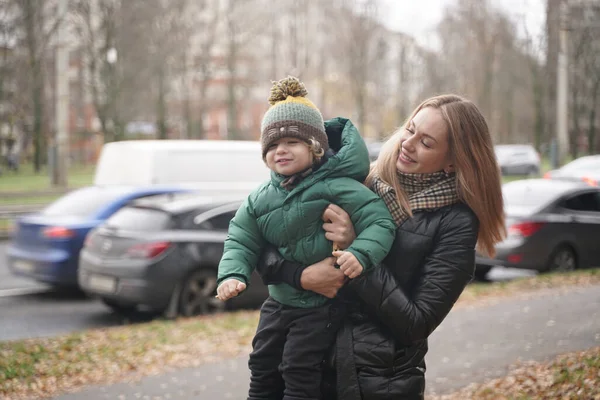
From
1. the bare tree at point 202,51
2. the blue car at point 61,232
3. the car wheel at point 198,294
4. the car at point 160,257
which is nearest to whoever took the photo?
the car at point 160,257

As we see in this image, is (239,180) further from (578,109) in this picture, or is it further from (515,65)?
(515,65)

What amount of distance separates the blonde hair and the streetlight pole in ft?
78.5

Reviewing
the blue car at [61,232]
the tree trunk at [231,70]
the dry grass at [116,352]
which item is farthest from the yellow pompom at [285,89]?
the tree trunk at [231,70]

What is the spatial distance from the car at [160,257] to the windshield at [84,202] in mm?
1250

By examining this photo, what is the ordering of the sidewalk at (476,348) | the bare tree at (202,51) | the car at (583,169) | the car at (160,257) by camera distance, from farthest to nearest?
1. the bare tree at (202,51)
2. the car at (583,169)
3. the car at (160,257)
4. the sidewalk at (476,348)

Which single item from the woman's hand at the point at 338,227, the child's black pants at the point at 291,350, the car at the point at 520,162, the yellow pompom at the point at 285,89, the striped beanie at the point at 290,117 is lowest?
the car at the point at 520,162

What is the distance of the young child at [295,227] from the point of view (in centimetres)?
278

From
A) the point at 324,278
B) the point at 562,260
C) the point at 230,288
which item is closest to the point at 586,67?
the point at 562,260

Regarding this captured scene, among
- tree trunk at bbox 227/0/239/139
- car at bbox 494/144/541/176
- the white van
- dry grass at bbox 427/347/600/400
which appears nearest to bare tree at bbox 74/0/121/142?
tree trunk at bbox 227/0/239/139

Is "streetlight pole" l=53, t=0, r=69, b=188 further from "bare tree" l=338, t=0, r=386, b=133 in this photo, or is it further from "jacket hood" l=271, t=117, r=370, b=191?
"bare tree" l=338, t=0, r=386, b=133

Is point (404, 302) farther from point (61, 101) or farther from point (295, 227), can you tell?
point (61, 101)

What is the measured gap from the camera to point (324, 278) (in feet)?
8.89

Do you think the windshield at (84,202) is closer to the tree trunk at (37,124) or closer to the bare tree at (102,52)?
the tree trunk at (37,124)

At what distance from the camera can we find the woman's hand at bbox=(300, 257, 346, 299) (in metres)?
2.71
